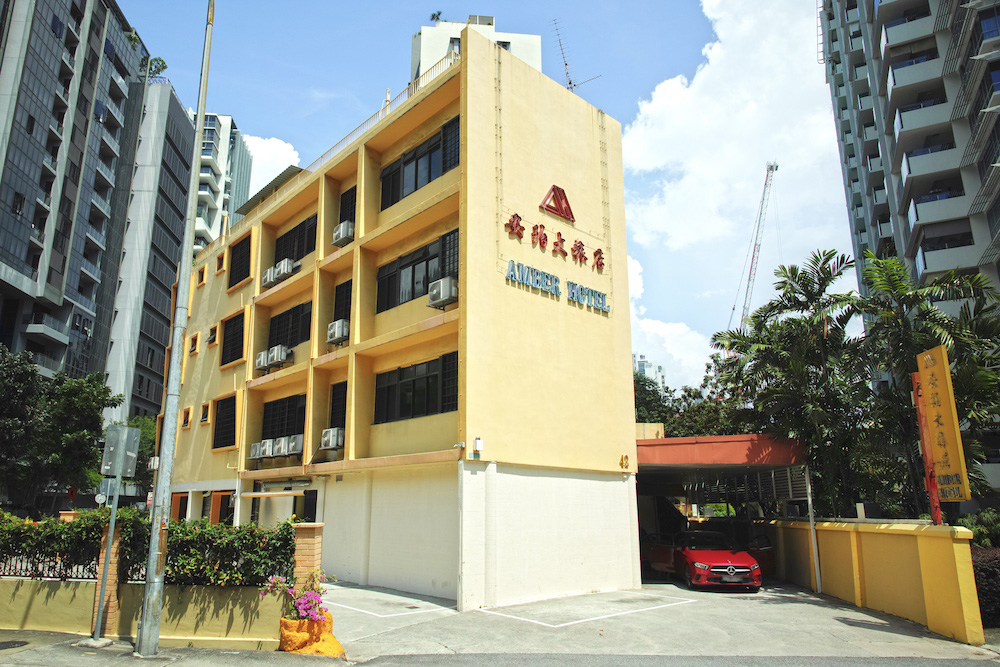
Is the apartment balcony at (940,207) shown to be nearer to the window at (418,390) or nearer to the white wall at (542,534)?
the white wall at (542,534)

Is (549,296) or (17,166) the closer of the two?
(549,296)

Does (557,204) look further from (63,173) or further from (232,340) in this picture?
(63,173)

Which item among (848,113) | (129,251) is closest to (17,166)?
(129,251)

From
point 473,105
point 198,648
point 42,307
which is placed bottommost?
point 198,648

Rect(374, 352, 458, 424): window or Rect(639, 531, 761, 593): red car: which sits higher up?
Rect(374, 352, 458, 424): window

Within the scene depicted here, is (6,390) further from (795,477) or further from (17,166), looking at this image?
(795,477)

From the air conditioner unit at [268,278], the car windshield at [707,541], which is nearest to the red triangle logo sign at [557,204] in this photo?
the car windshield at [707,541]

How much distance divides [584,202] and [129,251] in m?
59.3

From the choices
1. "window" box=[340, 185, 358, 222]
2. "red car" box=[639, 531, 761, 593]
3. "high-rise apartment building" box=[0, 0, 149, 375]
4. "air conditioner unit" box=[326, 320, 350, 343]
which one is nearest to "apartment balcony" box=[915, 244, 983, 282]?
"red car" box=[639, 531, 761, 593]

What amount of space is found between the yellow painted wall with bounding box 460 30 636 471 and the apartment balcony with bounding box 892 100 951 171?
24.4 metres

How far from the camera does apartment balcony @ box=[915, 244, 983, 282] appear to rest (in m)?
34.3

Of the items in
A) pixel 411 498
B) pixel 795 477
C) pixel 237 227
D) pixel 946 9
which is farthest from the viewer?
pixel 946 9

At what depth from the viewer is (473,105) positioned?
18.3 m

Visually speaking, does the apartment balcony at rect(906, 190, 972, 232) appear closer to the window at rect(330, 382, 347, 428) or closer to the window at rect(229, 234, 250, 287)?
the window at rect(330, 382, 347, 428)
